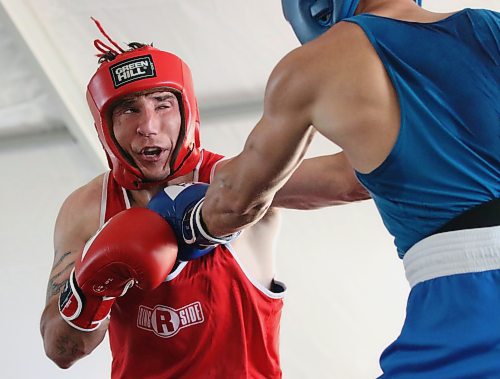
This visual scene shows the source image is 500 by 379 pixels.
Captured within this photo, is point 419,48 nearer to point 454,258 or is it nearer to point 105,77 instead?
point 454,258

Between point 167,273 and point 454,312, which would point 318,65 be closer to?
point 454,312

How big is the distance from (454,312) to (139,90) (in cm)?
97

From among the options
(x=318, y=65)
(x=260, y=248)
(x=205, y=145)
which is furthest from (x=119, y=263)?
(x=205, y=145)

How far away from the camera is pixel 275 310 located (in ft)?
6.30

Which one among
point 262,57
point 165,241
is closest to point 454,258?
point 165,241

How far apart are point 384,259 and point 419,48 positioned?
2.04m

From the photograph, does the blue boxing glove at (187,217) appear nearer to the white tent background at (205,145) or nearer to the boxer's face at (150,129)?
the boxer's face at (150,129)

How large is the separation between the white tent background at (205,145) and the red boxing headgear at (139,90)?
813mm

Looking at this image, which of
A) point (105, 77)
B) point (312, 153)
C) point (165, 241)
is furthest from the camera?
point (312, 153)

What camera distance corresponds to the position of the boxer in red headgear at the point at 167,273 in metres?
1.79

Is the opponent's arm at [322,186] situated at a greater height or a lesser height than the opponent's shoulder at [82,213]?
lesser

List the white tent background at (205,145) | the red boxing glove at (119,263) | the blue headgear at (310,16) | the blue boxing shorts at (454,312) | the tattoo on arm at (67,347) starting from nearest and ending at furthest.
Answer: the blue boxing shorts at (454,312) < the blue headgear at (310,16) < the red boxing glove at (119,263) < the tattoo on arm at (67,347) < the white tent background at (205,145)

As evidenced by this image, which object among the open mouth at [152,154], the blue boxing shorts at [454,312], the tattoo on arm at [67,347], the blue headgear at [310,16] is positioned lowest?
the blue boxing shorts at [454,312]

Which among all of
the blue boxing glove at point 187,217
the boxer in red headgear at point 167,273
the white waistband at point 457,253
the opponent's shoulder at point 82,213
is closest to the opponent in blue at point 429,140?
the white waistband at point 457,253
